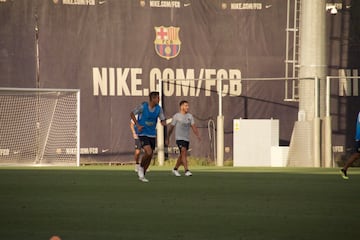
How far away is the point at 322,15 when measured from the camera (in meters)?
36.2

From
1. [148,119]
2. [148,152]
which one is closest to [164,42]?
[148,119]

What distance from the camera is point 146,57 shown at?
37844mm

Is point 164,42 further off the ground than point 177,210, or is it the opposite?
point 164,42

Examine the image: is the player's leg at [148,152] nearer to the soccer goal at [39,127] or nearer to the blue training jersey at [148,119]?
the blue training jersey at [148,119]

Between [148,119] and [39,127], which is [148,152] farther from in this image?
[39,127]

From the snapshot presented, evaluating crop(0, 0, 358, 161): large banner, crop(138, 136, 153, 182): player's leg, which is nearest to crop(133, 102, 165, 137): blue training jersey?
crop(138, 136, 153, 182): player's leg

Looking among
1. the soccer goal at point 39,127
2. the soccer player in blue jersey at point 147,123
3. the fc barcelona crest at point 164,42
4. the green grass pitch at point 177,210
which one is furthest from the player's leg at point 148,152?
the fc barcelona crest at point 164,42

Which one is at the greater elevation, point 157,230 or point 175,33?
point 175,33

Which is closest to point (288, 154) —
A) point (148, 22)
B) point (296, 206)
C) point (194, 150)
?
point (194, 150)

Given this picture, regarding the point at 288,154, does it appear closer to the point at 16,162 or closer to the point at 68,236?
the point at 16,162

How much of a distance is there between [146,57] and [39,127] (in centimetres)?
505

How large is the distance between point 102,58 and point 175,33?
316cm

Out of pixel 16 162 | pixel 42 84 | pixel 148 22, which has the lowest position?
pixel 16 162

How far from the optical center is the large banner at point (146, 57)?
36.4m
